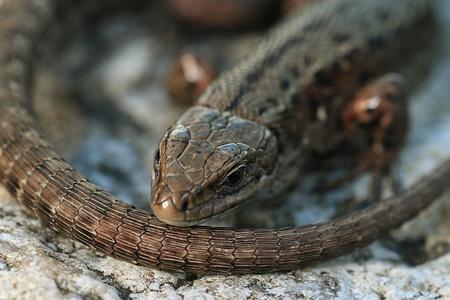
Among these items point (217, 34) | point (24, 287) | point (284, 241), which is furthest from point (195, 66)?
point (24, 287)

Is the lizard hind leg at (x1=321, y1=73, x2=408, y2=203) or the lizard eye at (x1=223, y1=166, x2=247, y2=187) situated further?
the lizard hind leg at (x1=321, y1=73, x2=408, y2=203)

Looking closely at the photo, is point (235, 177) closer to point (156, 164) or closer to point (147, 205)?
point (156, 164)

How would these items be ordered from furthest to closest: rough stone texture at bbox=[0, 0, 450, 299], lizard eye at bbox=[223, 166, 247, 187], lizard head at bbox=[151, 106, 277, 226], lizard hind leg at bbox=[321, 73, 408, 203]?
lizard hind leg at bbox=[321, 73, 408, 203]
lizard eye at bbox=[223, 166, 247, 187]
lizard head at bbox=[151, 106, 277, 226]
rough stone texture at bbox=[0, 0, 450, 299]

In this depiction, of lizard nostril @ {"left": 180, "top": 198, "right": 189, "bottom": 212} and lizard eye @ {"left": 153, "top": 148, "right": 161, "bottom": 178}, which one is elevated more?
lizard eye @ {"left": 153, "top": 148, "right": 161, "bottom": 178}

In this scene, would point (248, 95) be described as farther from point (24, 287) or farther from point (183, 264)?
point (24, 287)

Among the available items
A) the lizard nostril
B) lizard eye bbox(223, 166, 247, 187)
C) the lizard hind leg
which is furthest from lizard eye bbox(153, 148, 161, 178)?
the lizard hind leg

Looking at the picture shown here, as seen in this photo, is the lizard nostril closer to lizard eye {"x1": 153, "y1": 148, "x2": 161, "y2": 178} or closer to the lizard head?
the lizard head

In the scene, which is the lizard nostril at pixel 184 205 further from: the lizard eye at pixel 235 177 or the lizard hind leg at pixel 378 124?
the lizard hind leg at pixel 378 124

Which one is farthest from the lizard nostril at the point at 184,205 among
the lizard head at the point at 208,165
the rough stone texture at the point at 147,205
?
the rough stone texture at the point at 147,205
